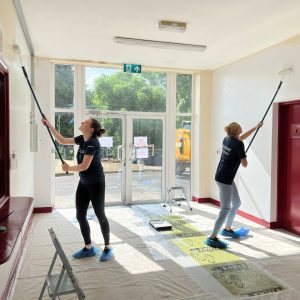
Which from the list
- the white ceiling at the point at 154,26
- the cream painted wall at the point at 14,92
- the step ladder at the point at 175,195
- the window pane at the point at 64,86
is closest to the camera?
the cream painted wall at the point at 14,92

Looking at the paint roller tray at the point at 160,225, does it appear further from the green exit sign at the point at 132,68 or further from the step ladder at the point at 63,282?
the green exit sign at the point at 132,68

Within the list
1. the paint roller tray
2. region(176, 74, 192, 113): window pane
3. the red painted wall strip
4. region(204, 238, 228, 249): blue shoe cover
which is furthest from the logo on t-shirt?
the red painted wall strip

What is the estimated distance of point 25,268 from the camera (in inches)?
119

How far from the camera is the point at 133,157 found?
5.93 metres

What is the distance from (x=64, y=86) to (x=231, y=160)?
10.9ft

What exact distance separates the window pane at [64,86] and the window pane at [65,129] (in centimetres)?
18

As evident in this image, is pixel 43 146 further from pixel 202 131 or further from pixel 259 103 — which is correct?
pixel 259 103

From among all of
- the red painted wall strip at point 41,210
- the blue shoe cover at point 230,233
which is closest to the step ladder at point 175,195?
the blue shoe cover at point 230,233

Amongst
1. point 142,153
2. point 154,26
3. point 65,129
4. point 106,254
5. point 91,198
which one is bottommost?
point 106,254

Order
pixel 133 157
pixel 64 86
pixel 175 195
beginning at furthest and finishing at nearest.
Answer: pixel 175 195 < pixel 133 157 < pixel 64 86

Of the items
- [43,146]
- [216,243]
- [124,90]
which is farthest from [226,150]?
[43,146]

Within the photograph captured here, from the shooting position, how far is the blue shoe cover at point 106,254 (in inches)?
128

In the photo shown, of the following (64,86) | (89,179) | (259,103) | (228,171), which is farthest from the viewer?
(64,86)

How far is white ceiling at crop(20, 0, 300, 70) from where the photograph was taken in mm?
3203
